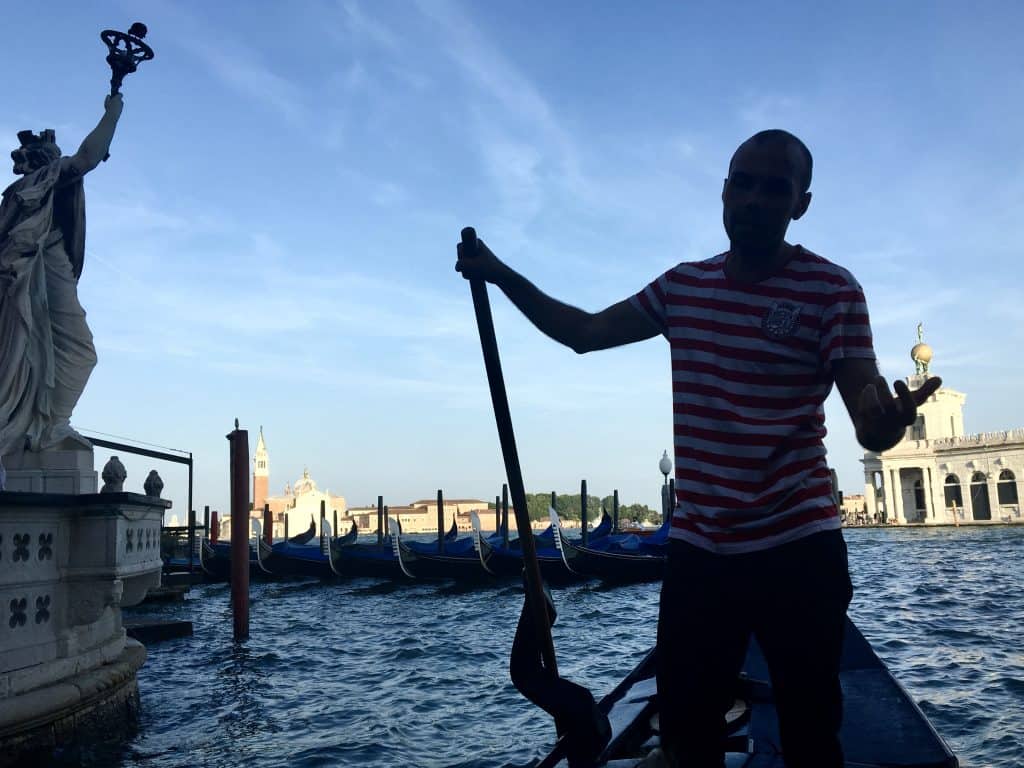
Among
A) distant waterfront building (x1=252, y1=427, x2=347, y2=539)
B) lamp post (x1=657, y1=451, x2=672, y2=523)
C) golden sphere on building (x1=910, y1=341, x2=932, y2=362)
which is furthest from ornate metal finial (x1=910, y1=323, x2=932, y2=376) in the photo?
distant waterfront building (x1=252, y1=427, x2=347, y2=539)

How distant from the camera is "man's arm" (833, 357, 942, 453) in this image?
3.52ft

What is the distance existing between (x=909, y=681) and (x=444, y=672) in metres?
3.77

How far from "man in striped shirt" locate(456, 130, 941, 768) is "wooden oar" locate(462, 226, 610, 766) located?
0.54 m

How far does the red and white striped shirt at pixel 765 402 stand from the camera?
121cm

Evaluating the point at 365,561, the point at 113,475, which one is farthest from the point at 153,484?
the point at 365,561

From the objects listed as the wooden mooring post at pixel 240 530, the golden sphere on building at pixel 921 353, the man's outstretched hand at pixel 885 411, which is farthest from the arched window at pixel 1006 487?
the man's outstretched hand at pixel 885 411

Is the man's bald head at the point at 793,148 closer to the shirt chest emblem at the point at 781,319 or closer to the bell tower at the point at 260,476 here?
the shirt chest emblem at the point at 781,319

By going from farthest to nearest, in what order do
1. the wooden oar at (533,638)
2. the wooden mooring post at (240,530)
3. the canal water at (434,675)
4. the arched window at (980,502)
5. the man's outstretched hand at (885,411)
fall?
the arched window at (980,502) < the wooden mooring post at (240,530) < the canal water at (434,675) < the wooden oar at (533,638) < the man's outstretched hand at (885,411)

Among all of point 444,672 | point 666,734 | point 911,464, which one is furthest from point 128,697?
point 911,464

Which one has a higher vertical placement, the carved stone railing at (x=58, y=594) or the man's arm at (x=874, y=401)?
the man's arm at (x=874, y=401)

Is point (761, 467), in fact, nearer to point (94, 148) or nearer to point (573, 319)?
point (573, 319)

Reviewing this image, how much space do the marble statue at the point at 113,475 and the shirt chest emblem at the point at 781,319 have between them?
4.01 metres

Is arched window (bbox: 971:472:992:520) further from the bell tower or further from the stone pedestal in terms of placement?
the bell tower

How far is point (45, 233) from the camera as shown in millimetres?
4594
